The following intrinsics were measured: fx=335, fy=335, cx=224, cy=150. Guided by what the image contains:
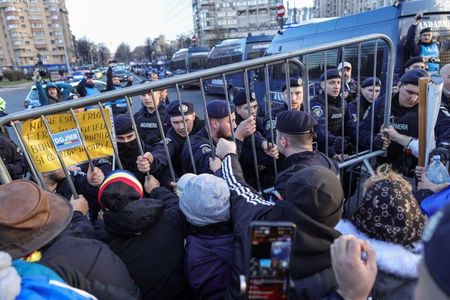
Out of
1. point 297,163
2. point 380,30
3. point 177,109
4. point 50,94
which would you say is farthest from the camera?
point 50,94

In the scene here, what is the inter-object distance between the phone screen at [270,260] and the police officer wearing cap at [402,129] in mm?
2580

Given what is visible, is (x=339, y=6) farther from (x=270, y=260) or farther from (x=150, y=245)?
(x=270, y=260)

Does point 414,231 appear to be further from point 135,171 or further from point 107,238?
point 135,171

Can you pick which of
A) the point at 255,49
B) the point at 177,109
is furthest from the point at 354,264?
the point at 255,49

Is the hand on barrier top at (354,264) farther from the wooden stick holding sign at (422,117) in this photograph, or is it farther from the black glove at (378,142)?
the black glove at (378,142)

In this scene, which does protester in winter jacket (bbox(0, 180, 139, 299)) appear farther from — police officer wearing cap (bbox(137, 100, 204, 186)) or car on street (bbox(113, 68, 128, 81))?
car on street (bbox(113, 68, 128, 81))

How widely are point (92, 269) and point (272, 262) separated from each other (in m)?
0.89

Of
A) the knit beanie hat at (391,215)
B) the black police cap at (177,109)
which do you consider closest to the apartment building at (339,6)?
the black police cap at (177,109)

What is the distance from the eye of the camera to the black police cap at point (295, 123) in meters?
2.35

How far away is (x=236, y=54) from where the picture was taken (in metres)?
17.1

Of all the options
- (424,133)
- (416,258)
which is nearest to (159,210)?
(416,258)

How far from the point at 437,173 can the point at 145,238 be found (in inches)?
82.2

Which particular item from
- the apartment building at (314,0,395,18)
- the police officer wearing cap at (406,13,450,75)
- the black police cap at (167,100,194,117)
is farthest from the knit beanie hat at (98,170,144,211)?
the apartment building at (314,0,395,18)

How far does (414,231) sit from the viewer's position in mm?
1508
